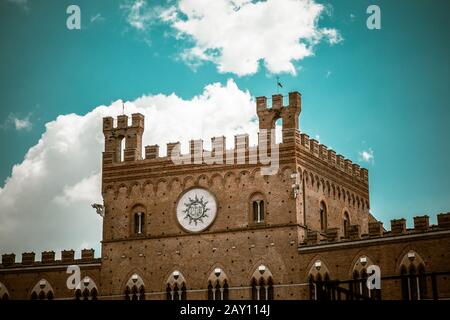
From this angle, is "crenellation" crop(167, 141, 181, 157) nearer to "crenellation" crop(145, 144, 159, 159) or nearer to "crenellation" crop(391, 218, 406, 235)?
"crenellation" crop(145, 144, 159, 159)

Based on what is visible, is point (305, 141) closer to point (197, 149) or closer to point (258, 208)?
point (258, 208)

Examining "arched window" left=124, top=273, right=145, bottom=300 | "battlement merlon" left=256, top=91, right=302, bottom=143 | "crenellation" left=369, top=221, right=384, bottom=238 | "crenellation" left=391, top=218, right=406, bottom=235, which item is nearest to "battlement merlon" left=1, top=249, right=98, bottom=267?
"arched window" left=124, top=273, right=145, bottom=300

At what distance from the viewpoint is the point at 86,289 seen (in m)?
45.4

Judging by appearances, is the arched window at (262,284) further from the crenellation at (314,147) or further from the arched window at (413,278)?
the crenellation at (314,147)

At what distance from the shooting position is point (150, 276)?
43.9 m

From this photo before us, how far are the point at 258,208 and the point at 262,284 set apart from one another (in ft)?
13.1

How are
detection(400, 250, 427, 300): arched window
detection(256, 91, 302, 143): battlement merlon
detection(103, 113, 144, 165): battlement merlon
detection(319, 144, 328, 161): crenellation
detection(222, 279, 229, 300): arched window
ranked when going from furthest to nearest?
1. detection(103, 113, 144, 165): battlement merlon
2. detection(319, 144, 328, 161): crenellation
3. detection(256, 91, 302, 143): battlement merlon
4. detection(222, 279, 229, 300): arched window
5. detection(400, 250, 427, 300): arched window

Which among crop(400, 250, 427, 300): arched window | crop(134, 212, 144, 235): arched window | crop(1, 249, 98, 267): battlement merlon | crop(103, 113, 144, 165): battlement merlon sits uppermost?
crop(103, 113, 144, 165): battlement merlon

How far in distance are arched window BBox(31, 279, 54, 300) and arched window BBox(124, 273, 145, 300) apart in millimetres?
4591

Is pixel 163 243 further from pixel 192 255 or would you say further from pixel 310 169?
pixel 310 169

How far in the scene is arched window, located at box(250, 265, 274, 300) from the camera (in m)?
41.2

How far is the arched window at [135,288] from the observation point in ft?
144

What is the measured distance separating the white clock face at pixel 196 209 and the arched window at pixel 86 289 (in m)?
6.20
